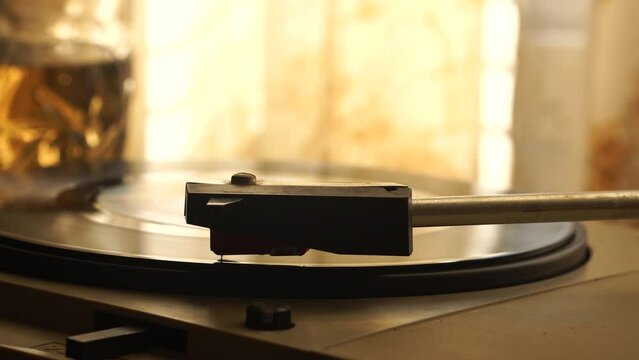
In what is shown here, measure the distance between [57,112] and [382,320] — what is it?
→ 0.72m

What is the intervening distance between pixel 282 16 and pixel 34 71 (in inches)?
16.2

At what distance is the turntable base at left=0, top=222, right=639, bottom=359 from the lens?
511 mm

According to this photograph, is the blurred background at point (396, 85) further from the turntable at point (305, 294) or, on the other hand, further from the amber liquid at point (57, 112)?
the turntable at point (305, 294)

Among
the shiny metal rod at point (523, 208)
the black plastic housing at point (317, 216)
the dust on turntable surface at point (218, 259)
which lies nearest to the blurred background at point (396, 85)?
the dust on turntable surface at point (218, 259)

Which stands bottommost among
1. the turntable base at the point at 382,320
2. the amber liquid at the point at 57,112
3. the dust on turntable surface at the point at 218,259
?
the turntable base at the point at 382,320

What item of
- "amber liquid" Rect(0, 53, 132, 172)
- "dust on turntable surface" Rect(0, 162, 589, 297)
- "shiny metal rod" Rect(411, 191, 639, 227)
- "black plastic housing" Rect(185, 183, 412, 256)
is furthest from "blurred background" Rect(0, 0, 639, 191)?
"black plastic housing" Rect(185, 183, 412, 256)

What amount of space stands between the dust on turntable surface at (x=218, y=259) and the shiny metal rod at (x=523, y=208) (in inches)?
1.4

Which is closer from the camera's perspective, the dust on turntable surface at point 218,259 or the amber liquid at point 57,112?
the dust on turntable surface at point 218,259

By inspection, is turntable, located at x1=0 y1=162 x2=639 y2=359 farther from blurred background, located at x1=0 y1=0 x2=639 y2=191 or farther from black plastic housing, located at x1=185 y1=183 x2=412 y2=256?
blurred background, located at x1=0 y1=0 x2=639 y2=191

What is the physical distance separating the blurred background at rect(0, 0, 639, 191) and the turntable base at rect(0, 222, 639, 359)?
0.54m

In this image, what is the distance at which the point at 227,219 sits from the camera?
1.88 feet

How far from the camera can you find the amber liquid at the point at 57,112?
3.79 feet

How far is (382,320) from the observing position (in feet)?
1.83

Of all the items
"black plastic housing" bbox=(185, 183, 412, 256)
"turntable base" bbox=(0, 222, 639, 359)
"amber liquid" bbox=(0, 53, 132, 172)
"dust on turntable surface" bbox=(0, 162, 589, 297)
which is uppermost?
"amber liquid" bbox=(0, 53, 132, 172)
